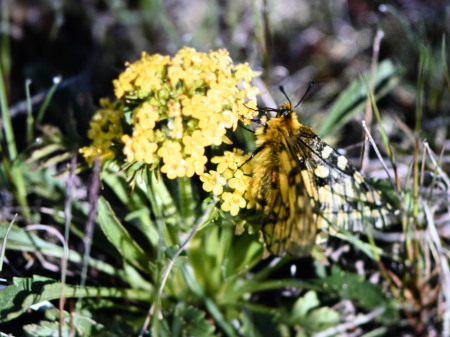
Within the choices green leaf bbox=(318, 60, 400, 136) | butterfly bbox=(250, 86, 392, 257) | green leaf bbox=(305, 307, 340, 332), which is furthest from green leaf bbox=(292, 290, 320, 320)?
green leaf bbox=(318, 60, 400, 136)

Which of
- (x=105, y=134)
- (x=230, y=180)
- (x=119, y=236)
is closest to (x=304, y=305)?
(x=230, y=180)

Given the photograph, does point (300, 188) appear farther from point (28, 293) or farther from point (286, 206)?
point (28, 293)

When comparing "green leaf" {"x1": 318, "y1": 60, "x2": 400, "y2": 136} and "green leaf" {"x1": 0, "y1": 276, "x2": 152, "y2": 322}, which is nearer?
"green leaf" {"x1": 0, "y1": 276, "x2": 152, "y2": 322}

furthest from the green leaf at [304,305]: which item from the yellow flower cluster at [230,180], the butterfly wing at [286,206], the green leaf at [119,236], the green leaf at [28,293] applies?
the green leaf at [28,293]

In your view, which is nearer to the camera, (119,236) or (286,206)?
(286,206)

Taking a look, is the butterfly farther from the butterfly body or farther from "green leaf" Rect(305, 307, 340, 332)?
"green leaf" Rect(305, 307, 340, 332)

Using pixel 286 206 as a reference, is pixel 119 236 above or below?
above
